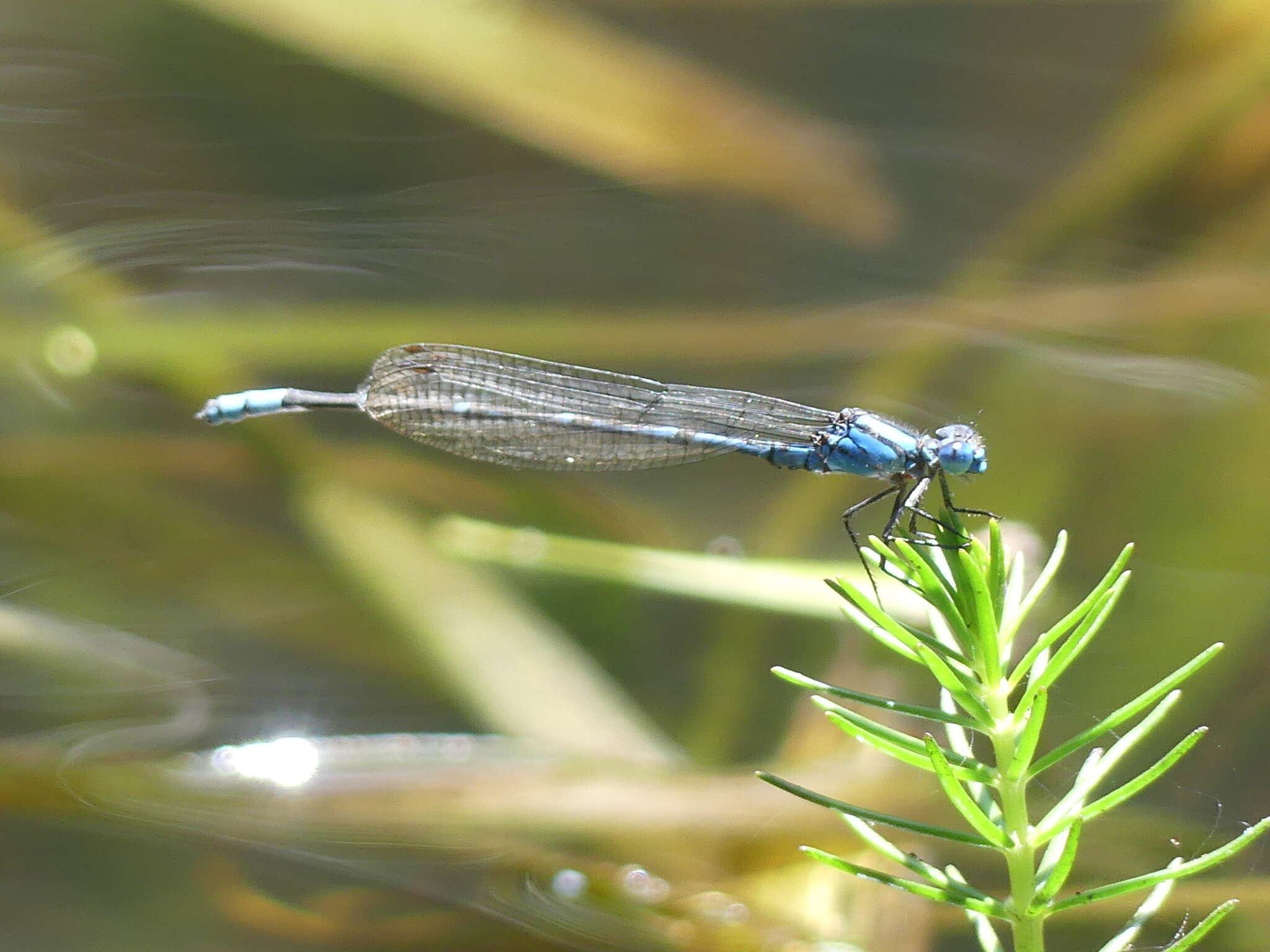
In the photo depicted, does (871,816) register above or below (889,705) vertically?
below

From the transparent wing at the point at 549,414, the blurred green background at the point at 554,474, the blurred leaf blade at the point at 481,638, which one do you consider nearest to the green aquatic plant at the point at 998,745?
the blurred green background at the point at 554,474

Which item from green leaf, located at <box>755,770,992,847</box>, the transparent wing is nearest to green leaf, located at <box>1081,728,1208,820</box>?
green leaf, located at <box>755,770,992,847</box>

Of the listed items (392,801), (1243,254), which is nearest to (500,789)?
(392,801)

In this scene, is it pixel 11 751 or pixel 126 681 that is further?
pixel 126 681

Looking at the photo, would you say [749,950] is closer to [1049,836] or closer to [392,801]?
[392,801]

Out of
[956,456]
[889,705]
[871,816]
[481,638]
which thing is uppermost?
[956,456]

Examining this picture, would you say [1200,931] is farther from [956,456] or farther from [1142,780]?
[956,456]

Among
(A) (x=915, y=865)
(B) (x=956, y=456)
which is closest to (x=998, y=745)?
(A) (x=915, y=865)

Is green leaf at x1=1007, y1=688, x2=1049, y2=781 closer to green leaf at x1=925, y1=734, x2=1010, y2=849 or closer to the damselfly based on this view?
green leaf at x1=925, y1=734, x2=1010, y2=849
